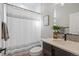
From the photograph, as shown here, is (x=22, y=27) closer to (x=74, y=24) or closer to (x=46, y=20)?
(x=46, y=20)

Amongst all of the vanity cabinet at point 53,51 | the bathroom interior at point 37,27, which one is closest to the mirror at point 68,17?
the bathroom interior at point 37,27

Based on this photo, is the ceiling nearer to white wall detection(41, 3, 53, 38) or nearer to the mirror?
white wall detection(41, 3, 53, 38)

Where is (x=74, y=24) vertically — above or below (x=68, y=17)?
below

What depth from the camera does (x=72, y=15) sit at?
6.46ft

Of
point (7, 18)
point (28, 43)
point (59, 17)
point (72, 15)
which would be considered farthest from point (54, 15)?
point (7, 18)

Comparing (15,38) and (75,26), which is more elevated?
(75,26)

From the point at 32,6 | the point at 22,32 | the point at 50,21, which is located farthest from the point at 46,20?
the point at 22,32

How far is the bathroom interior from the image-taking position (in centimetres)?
197

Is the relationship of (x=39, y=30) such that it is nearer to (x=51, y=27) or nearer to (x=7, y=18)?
(x=51, y=27)

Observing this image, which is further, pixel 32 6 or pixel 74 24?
pixel 32 6

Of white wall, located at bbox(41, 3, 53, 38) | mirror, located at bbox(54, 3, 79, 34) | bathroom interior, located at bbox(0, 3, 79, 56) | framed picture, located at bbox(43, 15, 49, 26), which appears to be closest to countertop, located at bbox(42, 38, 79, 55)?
bathroom interior, located at bbox(0, 3, 79, 56)

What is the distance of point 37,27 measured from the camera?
2277 mm

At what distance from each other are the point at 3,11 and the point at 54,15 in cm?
110

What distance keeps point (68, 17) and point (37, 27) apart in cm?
64
